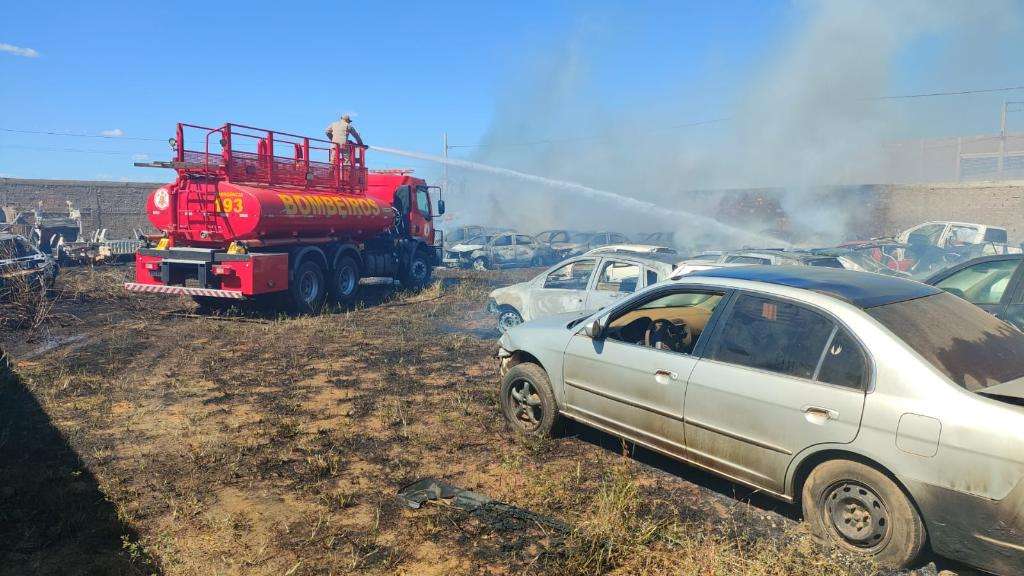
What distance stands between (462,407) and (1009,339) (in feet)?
13.7

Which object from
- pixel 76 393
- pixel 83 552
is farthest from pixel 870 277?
pixel 76 393

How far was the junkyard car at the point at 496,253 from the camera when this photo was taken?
Result: 20.4 m

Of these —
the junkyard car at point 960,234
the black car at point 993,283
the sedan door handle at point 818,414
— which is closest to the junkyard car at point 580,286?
the black car at point 993,283

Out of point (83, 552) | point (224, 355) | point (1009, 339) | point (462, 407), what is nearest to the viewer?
point (83, 552)

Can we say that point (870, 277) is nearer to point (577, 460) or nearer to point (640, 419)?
point (640, 419)

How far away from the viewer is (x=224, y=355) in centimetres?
808

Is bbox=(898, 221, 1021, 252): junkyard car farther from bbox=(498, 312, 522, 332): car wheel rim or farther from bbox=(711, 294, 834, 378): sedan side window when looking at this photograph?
bbox=(711, 294, 834, 378): sedan side window

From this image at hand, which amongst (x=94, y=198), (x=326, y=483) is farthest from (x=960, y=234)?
(x=94, y=198)

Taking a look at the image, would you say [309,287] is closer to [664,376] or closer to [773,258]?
[773,258]

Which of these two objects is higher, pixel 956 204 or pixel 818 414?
pixel 956 204

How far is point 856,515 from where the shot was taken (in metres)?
3.25

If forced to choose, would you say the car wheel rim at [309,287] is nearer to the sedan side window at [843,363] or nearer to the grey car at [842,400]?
the grey car at [842,400]

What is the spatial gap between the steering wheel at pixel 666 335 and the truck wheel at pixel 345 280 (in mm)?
8946

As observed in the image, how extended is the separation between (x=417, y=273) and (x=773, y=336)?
40.9ft
